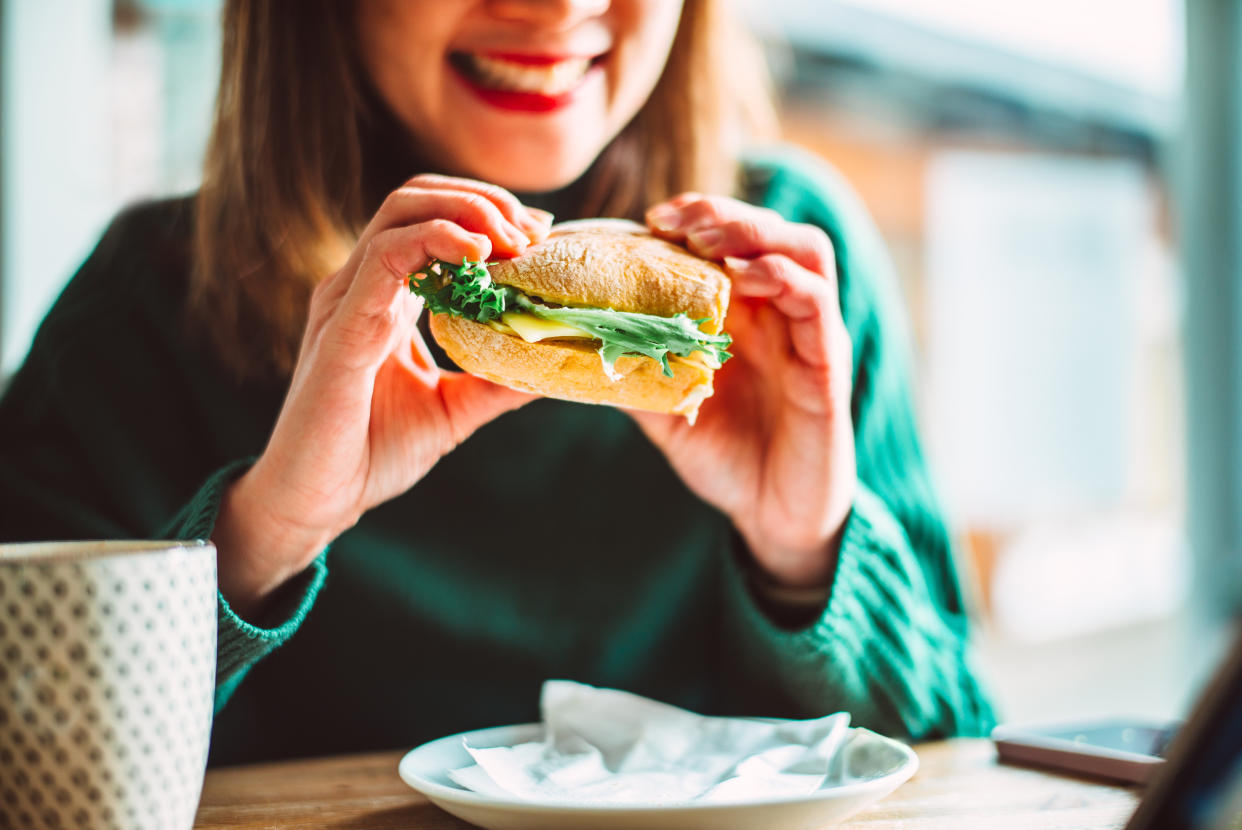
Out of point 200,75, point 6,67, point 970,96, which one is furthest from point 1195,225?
point 6,67

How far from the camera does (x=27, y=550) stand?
803 mm

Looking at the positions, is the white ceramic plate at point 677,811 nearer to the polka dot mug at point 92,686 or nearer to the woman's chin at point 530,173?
the polka dot mug at point 92,686

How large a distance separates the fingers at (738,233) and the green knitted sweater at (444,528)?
1.37ft

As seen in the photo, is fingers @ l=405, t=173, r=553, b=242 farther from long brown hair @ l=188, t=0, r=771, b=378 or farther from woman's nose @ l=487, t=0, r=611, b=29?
long brown hair @ l=188, t=0, r=771, b=378

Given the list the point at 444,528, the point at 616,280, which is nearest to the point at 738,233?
the point at 616,280

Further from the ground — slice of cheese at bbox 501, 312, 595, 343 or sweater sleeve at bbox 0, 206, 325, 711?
slice of cheese at bbox 501, 312, 595, 343

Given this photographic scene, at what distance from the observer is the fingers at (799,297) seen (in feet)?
3.74

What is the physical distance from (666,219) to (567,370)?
0.75ft

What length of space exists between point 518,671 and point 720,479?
54 centimetres

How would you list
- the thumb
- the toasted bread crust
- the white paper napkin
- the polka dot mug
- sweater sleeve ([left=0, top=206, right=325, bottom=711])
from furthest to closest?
1. sweater sleeve ([left=0, top=206, right=325, bottom=711])
2. the thumb
3. the toasted bread crust
4. the white paper napkin
5. the polka dot mug

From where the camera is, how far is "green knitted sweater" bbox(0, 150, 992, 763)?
60.4 inches

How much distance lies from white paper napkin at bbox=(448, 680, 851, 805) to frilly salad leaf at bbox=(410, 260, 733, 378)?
0.36 meters

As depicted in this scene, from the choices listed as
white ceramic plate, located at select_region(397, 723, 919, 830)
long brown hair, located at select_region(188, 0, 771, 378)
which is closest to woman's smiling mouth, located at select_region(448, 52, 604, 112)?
long brown hair, located at select_region(188, 0, 771, 378)

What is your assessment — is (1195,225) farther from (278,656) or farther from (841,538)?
(278,656)
